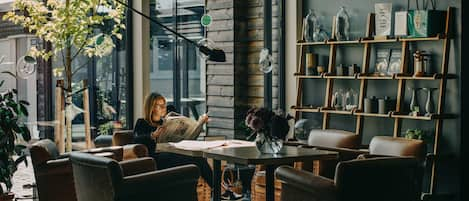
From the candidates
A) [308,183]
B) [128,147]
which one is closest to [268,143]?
[308,183]

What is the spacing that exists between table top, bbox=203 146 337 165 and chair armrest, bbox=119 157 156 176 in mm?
509

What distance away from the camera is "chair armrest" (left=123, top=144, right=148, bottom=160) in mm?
5762

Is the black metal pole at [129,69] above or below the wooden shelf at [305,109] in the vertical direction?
above

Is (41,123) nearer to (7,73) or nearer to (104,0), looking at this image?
(7,73)

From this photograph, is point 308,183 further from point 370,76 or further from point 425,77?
point 370,76

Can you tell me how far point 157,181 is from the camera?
15.6 ft

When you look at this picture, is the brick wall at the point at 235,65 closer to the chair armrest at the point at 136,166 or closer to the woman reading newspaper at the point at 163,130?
the woman reading newspaper at the point at 163,130

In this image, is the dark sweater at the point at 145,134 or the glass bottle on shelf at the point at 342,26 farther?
the glass bottle on shelf at the point at 342,26

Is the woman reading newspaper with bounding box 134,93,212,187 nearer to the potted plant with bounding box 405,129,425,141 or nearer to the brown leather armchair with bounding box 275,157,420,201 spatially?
the brown leather armchair with bounding box 275,157,420,201

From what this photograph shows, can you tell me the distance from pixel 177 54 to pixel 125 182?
123 inches

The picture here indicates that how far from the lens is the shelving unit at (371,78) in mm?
6223

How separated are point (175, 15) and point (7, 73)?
81.8 inches

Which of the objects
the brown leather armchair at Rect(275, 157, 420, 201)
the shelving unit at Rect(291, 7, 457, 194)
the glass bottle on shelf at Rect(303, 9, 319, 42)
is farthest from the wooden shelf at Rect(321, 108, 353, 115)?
the brown leather armchair at Rect(275, 157, 420, 201)

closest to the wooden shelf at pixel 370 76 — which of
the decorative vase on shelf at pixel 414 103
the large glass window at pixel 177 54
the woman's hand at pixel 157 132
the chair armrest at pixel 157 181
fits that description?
the decorative vase on shelf at pixel 414 103
